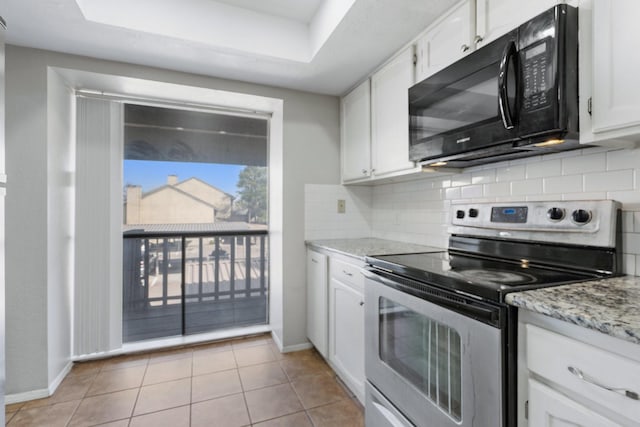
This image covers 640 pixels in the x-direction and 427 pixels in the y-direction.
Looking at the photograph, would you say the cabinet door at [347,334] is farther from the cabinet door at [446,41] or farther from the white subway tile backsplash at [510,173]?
the cabinet door at [446,41]

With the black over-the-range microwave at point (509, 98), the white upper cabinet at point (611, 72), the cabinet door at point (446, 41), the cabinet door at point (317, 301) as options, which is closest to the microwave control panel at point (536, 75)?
the black over-the-range microwave at point (509, 98)

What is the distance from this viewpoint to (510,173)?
5.15ft

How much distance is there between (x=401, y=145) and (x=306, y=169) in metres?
0.91

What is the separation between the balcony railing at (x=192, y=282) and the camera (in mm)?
2660

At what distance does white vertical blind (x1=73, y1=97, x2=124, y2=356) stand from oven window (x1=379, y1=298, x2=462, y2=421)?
6.97ft

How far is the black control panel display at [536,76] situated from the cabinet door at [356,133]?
118 cm

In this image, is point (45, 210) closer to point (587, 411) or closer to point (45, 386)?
point (45, 386)

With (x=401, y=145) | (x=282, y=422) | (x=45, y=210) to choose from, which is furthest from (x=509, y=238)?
(x=45, y=210)

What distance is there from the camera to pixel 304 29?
2115 millimetres

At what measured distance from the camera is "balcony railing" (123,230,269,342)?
2.66 meters

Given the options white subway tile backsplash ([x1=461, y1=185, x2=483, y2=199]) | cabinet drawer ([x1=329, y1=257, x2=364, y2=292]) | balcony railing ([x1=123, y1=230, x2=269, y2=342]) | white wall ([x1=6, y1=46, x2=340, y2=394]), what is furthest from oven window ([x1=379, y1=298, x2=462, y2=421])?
white wall ([x1=6, y1=46, x2=340, y2=394])

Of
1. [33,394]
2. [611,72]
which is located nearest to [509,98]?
[611,72]

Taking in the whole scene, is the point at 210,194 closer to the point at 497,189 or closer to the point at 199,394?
the point at 199,394

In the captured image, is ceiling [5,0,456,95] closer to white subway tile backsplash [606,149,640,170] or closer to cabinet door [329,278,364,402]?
white subway tile backsplash [606,149,640,170]
